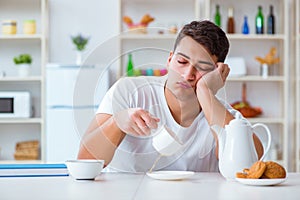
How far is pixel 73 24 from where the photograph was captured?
17.7 feet

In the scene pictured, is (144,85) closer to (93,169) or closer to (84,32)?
(93,169)

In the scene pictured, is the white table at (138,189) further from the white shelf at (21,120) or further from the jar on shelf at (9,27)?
the jar on shelf at (9,27)

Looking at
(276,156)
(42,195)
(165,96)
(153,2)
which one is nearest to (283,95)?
(276,156)

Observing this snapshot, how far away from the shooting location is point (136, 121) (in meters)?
1.79

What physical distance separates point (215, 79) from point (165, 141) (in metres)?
0.30

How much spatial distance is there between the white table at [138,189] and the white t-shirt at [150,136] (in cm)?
10

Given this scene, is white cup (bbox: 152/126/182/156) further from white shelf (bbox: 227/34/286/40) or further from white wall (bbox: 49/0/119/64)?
white wall (bbox: 49/0/119/64)

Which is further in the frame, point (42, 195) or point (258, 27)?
point (258, 27)

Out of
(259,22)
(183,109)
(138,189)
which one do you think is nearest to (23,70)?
(259,22)

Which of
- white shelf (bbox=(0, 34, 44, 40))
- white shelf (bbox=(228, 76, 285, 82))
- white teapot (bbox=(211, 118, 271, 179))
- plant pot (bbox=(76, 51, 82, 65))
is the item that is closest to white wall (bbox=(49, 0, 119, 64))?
plant pot (bbox=(76, 51, 82, 65))

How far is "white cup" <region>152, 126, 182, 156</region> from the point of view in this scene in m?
1.85

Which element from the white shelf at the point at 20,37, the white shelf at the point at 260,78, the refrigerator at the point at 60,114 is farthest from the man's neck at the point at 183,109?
the white shelf at the point at 20,37

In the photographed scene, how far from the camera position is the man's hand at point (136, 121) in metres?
1.78

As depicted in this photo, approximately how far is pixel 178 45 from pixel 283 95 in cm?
362
